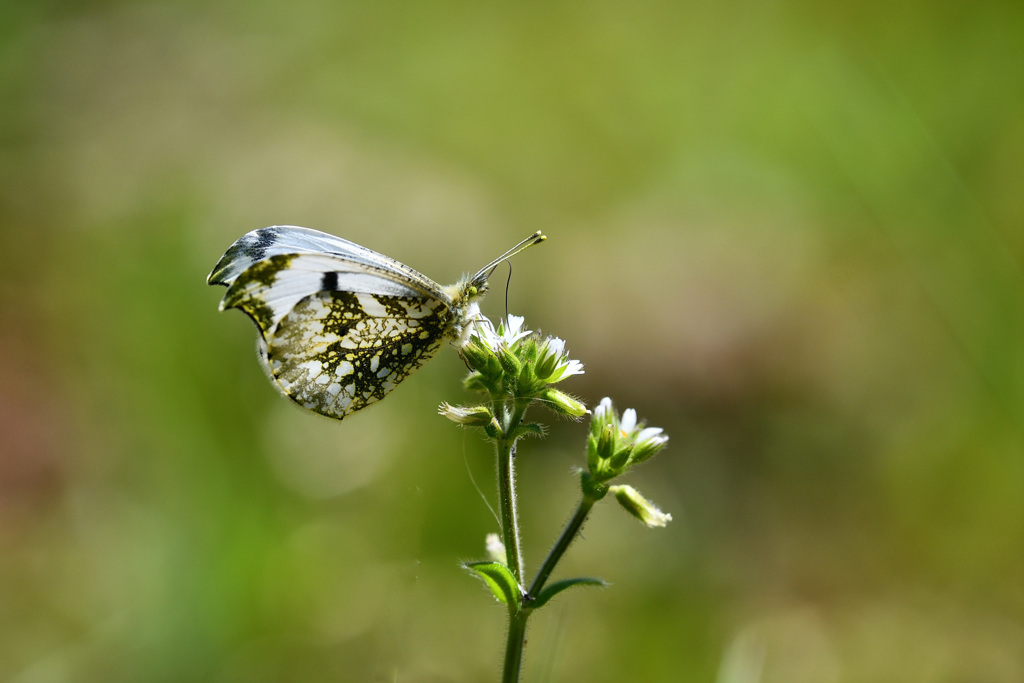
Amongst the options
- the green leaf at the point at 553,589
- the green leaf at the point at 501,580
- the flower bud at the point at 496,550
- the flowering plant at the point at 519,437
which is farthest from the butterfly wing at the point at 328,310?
the green leaf at the point at 553,589

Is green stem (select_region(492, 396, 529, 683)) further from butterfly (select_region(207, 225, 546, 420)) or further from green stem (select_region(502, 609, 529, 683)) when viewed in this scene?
butterfly (select_region(207, 225, 546, 420))

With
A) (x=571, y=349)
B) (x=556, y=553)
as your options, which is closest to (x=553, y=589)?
(x=556, y=553)

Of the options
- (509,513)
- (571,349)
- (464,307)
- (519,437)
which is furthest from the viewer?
(571,349)

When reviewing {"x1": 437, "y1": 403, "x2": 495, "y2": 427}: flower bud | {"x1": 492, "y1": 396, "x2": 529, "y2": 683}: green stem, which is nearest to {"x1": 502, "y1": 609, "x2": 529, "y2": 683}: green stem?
{"x1": 492, "y1": 396, "x2": 529, "y2": 683}: green stem

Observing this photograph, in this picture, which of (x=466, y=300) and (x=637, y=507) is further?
(x=466, y=300)

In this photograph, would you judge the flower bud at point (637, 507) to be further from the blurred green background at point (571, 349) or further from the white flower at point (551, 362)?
the blurred green background at point (571, 349)

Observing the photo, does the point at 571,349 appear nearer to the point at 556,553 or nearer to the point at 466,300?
the point at 466,300
